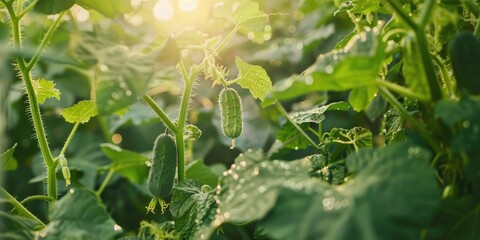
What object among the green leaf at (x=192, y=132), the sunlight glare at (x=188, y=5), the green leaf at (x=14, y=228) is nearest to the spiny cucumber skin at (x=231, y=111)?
A: the green leaf at (x=192, y=132)

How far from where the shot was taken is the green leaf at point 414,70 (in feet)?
3.18

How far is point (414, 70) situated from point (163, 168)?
69cm

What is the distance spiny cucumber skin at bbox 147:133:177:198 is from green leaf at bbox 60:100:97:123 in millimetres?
255

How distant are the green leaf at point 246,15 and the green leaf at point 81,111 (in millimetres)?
433

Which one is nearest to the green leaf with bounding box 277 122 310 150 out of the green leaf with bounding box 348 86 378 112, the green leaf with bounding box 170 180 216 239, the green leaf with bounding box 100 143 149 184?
the green leaf with bounding box 170 180 216 239

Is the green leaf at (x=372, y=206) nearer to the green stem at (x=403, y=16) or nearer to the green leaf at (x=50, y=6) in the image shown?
the green stem at (x=403, y=16)

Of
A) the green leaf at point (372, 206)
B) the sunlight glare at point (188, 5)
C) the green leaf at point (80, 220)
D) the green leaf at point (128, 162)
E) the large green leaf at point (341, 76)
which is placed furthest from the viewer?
the sunlight glare at point (188, 5)

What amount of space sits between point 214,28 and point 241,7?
2339 millimetres

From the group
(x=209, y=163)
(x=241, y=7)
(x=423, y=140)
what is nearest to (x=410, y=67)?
(x=423, y=140)

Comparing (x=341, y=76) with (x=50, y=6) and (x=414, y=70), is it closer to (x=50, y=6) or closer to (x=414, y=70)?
(x=414, y=70)

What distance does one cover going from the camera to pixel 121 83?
996mm

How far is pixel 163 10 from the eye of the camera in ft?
12.5

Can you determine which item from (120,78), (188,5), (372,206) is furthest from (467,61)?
(188,5)

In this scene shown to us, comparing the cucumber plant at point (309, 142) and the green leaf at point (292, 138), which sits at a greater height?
the cucumber plant at point (309, 142)
